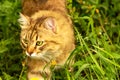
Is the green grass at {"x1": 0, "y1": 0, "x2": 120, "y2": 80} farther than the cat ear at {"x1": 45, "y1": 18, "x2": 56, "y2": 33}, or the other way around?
the green grass at {"x1": 0, "y1": 0, "x2": 120, "y2": 80}

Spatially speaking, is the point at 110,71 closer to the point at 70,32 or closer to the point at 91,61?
the point at 91,61

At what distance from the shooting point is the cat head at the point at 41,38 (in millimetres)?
4727

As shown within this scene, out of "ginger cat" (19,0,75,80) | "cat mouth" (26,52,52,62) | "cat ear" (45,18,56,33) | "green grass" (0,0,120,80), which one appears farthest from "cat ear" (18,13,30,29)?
"green grass" (0,0,120,80)

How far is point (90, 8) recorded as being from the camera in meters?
6.11

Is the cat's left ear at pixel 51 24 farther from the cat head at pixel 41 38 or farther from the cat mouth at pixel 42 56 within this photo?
the cat mouth at pixel 42 56

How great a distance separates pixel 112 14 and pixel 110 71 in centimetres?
201

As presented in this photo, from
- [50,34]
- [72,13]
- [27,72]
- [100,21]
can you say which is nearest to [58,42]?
[50,34]

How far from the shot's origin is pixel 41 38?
4770mm

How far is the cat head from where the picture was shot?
186 inches

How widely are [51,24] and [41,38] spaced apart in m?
0.17

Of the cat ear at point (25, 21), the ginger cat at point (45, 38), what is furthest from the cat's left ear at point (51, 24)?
the cat ear at point (25, 21)

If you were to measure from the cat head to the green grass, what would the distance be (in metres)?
0.21

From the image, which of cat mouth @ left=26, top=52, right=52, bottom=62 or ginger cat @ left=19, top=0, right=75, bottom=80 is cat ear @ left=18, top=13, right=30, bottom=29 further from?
cat mouth @ left=26, top=52, right=52, bottom=62

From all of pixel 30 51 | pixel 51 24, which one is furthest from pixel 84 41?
pixel 30 51
